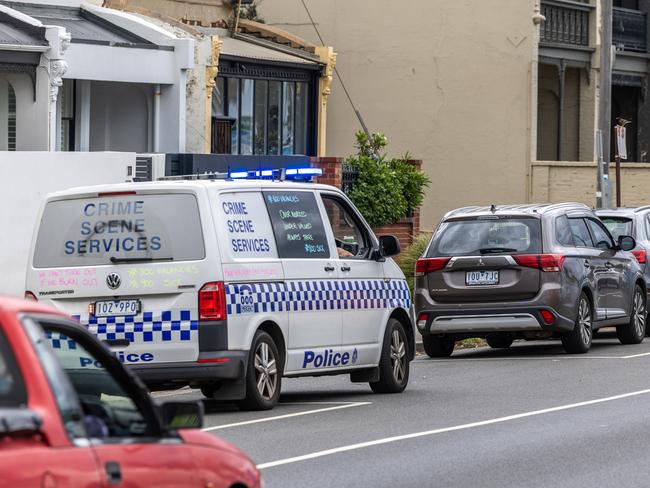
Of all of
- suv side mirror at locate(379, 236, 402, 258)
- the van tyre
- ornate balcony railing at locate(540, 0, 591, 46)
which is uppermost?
ornate balcony railing at locate(540, 0, 591, 46)

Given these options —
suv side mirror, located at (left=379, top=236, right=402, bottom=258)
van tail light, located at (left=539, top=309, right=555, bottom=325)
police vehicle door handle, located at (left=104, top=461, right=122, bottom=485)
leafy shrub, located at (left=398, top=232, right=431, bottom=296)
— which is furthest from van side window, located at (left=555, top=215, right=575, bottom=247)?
police vehicle door handle, located at (left=104, top=461, right=122, bottom=485)

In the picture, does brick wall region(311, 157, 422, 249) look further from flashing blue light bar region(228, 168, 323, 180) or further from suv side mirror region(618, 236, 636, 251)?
flashing blue light bar region(228, 168, 323, 180)

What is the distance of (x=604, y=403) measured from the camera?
13.1 meters

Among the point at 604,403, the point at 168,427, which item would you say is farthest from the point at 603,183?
the point at 168,427

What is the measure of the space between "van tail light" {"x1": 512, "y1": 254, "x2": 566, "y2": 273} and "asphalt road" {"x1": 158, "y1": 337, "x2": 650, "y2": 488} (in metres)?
1.14

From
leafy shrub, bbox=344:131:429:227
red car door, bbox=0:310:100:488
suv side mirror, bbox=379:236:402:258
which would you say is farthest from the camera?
leafy shrub, bbox=344:131:429:227

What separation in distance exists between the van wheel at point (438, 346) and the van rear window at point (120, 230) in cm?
667

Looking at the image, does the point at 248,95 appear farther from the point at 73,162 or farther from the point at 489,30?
the point at 73,162

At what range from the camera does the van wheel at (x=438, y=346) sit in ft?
59.6

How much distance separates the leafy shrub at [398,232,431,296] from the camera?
2431 centimetres

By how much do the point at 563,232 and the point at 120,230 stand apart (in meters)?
7.07

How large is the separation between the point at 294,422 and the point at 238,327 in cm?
83

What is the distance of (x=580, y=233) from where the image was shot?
1823cm

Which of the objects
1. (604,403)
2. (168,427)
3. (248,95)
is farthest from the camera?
(248,95)
